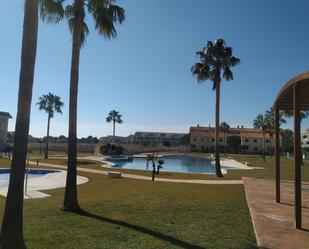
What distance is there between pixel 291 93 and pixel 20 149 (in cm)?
807

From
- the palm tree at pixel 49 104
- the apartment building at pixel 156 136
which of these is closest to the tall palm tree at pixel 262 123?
the palm tree at pixel 49 104

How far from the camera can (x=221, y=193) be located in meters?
15.1

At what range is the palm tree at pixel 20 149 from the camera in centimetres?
622

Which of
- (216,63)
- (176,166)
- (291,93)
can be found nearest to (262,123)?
(176,166)

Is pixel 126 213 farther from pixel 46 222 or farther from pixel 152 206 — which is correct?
pixel 46 222

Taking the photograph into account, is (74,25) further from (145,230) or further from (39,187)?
(39,187)

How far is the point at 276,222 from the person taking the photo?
9188mm

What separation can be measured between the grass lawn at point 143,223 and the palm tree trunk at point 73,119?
0.50 meters

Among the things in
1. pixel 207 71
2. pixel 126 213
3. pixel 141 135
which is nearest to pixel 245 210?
pixel 126 213

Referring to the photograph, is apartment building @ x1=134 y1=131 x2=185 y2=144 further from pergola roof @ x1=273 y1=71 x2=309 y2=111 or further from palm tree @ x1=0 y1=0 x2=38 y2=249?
palm tree @ x1=0 y1=0 x2=38 y2=249

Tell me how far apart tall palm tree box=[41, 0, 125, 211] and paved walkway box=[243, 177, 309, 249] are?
547 cm

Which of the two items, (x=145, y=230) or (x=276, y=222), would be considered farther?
(x=276, y=222)

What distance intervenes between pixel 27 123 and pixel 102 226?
11.5 feet

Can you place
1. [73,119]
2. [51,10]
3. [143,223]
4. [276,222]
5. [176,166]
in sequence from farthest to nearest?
[176,166] → [51,10] → [73,119] → [276,222] → [143,223]
